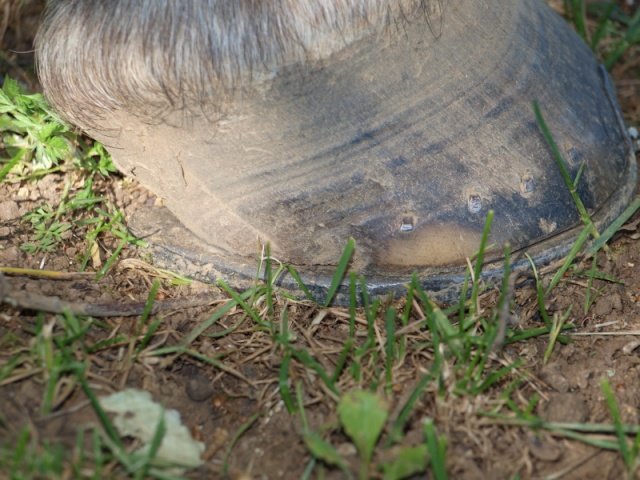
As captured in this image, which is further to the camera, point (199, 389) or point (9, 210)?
point (9, 210)

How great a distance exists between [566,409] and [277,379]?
0.65 metres

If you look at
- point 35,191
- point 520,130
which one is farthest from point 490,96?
point 35,191

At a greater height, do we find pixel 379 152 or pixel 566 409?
pixel 379 152

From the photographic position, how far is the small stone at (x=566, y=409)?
1593mm

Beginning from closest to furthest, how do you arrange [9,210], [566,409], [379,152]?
[566,409]
[379,152]
[9,210]

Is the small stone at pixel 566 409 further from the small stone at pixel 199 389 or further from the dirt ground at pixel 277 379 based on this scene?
the small stone at pixel 199 389

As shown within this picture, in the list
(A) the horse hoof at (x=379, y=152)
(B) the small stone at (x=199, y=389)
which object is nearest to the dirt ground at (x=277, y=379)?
(B) the small stone at (x=199, y=389)

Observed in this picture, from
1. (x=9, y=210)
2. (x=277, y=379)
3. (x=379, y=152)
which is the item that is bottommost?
(x=277, y=379)

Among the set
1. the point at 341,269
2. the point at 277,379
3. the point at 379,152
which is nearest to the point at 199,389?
the point at 277,379

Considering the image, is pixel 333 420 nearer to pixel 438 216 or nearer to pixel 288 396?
pixel 288 396

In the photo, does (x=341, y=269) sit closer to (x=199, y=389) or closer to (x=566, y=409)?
(x=199, y=389)

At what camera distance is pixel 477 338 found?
1.67 meters

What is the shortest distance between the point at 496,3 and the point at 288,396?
45.2 inches

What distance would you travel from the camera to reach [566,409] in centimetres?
160
